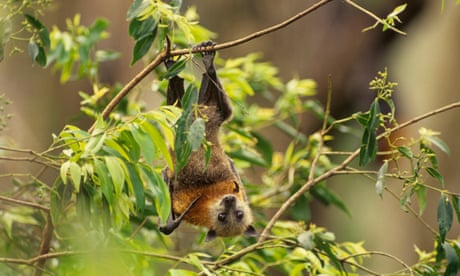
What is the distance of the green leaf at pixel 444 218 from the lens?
2932 mm

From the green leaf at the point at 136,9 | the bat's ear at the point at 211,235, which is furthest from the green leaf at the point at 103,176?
the bat's ear at the point at 211,235

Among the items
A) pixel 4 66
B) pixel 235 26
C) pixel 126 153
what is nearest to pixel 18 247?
pixel 126 153

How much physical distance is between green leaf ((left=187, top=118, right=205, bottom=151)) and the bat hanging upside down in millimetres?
1505

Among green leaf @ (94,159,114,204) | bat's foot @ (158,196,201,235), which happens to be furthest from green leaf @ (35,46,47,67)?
green leaf @ (94,159,114,204)

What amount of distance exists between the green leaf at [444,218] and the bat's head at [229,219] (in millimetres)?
1240

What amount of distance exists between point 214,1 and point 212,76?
5.19m

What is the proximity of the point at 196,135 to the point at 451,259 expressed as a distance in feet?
4.27

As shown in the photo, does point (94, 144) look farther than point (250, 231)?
No

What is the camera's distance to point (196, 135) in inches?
92.0

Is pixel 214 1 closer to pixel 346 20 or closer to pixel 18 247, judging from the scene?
pixel 346 20

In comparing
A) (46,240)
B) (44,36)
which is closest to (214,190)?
(46,240)

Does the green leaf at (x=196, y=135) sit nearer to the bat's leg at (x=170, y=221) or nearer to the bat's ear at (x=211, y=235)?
the bat's leg at (x=170, y=221)

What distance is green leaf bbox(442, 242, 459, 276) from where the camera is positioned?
3033 millimetres

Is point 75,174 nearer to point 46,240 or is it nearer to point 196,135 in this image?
point 196,135
